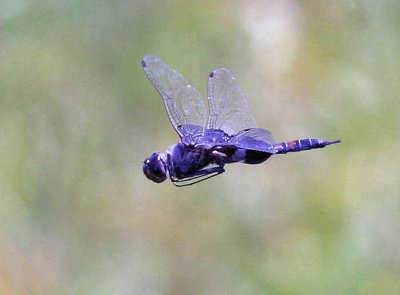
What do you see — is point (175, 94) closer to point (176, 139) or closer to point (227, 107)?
point (227, 107)

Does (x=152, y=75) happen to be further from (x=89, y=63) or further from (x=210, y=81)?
(x=89, y=63)

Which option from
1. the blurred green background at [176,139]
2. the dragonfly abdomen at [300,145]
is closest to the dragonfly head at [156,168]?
the dragonfly abdomen at [300,145]

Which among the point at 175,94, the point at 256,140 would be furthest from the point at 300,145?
the point at 175,94

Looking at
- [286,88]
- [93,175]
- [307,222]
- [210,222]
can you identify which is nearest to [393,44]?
[286,88]

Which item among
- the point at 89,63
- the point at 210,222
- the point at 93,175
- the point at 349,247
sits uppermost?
the point at 89,63

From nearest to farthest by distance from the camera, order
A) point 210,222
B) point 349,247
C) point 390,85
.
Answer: point 349,247 → point 210,222 → point 390,85

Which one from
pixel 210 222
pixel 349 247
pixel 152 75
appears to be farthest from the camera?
pixel 210 222

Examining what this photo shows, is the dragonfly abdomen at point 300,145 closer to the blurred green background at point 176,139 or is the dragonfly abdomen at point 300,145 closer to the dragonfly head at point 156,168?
the dragonfly head at point 156,168

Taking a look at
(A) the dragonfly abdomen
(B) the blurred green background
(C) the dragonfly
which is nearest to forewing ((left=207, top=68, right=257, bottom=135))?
(C) the dragonfly

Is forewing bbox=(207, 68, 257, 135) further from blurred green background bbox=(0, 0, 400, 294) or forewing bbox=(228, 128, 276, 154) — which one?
blurred green background bbox=(0, 0, 400, 294)
